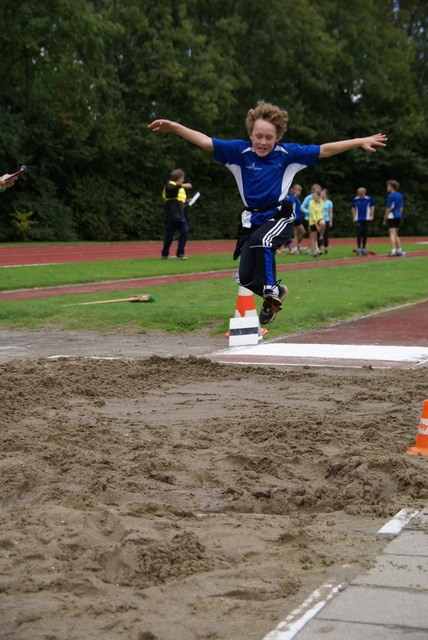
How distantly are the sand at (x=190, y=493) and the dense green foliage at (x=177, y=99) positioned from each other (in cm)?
2951

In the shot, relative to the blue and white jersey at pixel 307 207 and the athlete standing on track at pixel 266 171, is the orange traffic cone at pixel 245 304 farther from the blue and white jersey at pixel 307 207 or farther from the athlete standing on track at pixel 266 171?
the blue and white jersey at pixel 307 207

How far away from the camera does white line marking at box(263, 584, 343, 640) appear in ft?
9.01

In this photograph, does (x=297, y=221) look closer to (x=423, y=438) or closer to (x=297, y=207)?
(x=297, y=207)

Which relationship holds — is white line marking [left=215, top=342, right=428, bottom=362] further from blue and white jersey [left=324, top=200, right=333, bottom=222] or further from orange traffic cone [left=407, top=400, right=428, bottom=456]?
blue and white jersey [left=324, top=200, right=333, bottom=222]

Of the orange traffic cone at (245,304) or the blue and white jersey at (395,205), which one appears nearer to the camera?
the orange traffic cone at (245,304)

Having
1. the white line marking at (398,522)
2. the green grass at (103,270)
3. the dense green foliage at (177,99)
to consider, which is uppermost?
the dense green foliage at (177,99)

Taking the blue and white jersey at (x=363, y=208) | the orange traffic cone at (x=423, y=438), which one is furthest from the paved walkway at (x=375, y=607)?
the blue and white jersey at (x=363, y=208)

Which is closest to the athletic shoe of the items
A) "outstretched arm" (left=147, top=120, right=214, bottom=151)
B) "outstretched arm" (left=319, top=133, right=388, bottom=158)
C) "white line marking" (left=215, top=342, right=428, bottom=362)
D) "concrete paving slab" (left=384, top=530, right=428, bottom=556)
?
"white line marking" (left=215, top=342, right=428, bottom=362)

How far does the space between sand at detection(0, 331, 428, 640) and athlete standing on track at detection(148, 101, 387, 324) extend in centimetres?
114

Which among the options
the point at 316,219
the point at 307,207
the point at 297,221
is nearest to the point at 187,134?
the point at 316,219

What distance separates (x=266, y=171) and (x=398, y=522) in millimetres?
4768

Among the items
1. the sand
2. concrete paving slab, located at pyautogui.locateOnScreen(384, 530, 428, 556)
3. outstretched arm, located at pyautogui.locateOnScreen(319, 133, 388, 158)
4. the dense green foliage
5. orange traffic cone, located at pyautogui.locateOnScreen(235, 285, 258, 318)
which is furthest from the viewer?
the dense green foliage

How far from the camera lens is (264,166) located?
26.3 feet

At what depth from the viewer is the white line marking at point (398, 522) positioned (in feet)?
12.2
